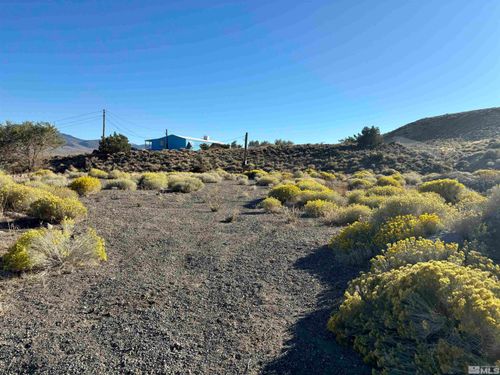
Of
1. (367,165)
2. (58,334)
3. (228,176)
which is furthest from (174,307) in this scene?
(367,165)

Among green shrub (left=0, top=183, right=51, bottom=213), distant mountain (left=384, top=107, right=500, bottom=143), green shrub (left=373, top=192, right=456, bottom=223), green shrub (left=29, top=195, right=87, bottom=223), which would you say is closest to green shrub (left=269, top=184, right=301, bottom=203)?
green shrub (left=373, top=192, right=456, bottom=223)

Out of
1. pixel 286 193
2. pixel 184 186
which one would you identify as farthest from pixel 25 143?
pixel 286 193

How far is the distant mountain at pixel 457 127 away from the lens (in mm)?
52331

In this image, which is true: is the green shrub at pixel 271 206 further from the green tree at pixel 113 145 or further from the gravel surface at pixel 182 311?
the green tree at pixel 113 145

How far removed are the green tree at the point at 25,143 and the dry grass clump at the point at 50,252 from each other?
30.1 meters

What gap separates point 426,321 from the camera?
2.87 m

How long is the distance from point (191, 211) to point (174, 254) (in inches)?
205

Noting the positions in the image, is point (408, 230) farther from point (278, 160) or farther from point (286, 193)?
point (278, 160)

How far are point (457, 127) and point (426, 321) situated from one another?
219ft

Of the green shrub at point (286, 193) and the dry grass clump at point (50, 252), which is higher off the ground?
the green shrub at point (286, 193)

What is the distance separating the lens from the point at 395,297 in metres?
3.23

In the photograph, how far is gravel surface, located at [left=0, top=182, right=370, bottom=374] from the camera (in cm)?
328

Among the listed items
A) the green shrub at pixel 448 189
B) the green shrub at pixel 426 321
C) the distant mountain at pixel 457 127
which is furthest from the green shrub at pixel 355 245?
the distant mountain at pixel 457 127

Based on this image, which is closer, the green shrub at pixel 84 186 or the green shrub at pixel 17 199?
the green shrub at pixel 17 199
